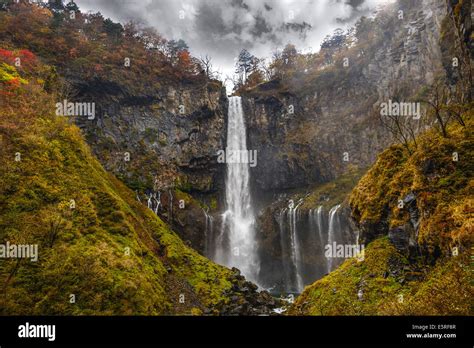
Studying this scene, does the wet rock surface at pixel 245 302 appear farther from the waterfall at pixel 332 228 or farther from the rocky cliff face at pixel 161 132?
the rocky cliff face at pixel 161 132

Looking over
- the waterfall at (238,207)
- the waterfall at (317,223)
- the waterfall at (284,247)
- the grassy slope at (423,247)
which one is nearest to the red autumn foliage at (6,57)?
the waterfall at (238,207)

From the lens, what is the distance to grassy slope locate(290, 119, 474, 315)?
29.2ft

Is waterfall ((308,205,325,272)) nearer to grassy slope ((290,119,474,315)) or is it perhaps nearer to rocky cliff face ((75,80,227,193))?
rocky cliff face ((75,80,227,193))

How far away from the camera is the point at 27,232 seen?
45.4 ft

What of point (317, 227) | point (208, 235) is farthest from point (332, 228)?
point (208, 235)

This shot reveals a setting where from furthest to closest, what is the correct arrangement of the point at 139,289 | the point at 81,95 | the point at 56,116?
the point at 81,95 → the point at 56,116 → the point at 139,289

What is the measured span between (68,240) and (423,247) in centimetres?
1548

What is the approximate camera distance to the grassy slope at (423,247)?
891 cm

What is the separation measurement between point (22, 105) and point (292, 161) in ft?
120

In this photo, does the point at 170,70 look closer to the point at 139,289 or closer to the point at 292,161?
the point at 292,161

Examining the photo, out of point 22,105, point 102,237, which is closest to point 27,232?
point 102,237

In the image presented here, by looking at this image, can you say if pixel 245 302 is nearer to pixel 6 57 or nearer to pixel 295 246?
pixel 295 246

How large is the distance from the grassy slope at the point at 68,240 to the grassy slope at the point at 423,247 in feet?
28.0
